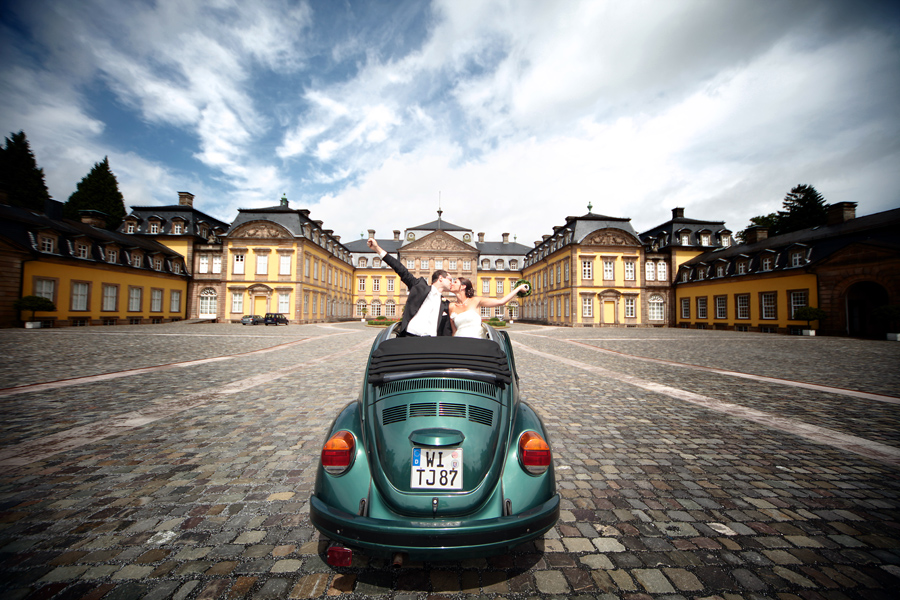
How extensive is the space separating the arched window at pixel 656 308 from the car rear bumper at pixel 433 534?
141ft

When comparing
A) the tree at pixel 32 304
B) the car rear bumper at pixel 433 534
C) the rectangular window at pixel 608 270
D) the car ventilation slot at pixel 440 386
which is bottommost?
the car rear bumper at pixel 433 534

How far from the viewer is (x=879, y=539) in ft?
8.01

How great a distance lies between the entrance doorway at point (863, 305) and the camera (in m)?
22.5

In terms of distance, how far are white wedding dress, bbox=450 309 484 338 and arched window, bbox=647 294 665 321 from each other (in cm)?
4165

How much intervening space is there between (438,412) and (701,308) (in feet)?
136

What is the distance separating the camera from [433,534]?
1.79m

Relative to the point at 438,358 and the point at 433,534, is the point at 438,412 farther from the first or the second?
the point at 433,534

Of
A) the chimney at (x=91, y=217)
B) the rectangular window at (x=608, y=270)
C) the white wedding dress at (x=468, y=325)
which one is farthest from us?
the rectangular window at (x=608, y=270)

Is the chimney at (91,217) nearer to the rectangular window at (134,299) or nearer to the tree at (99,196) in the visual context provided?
the rectangular window at (134,299)

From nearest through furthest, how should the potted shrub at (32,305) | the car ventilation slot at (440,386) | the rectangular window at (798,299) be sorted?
the car ventilation slot at (440,386) → the potted shrub at (32,305) → the rectangular window at (798,299)

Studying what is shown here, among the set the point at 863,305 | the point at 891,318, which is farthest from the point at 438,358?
the point at 863,305

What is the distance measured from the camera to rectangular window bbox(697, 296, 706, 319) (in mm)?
34806

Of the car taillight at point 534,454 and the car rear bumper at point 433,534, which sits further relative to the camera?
the car taillight at point 534,454

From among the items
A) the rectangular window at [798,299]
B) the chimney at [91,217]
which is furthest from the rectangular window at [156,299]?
the rectangular window at [798,299]
